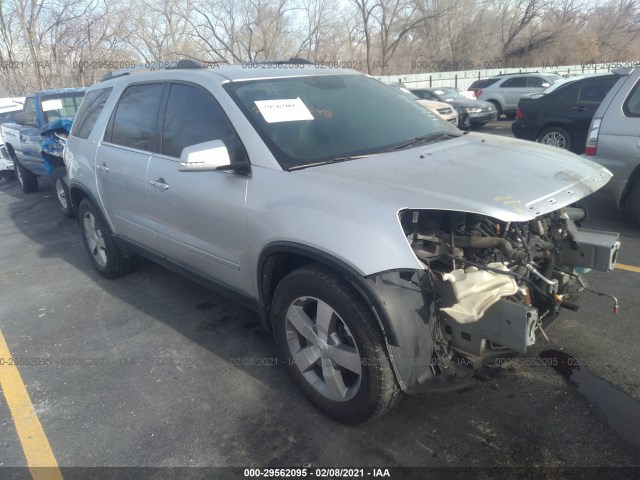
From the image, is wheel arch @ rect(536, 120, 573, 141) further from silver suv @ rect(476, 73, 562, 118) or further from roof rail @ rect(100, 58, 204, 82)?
silver suv @ rect(476, 73, 562, 118)

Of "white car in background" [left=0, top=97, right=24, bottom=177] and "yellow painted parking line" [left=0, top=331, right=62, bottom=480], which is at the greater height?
"white car in background" [left=0, top=97, right=24, bottom=177]

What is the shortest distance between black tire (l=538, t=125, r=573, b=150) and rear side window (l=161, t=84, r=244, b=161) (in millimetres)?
7754

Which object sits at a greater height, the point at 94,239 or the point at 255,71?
the point at 255,71

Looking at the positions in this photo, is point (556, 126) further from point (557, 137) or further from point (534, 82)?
point (534, 82)

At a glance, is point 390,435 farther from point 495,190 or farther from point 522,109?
point 522,109

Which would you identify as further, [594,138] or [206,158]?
[594,138]

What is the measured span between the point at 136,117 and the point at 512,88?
54.1ft

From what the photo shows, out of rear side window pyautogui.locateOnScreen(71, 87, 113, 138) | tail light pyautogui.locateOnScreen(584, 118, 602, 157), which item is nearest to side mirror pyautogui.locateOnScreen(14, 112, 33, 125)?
rear side window pyautogui.locateOnScreen(71, 87, 113, 138)

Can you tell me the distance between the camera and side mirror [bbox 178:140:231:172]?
277 centimetres

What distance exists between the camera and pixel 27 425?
3.01 m

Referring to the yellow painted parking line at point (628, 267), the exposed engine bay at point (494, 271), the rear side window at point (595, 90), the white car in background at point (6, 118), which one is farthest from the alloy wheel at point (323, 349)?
the white car in background at point (6, 118)

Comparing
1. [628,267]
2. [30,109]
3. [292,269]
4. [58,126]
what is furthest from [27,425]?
[30,109]

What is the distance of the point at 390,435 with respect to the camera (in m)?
2.63

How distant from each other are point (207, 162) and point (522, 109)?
27.9 ft
